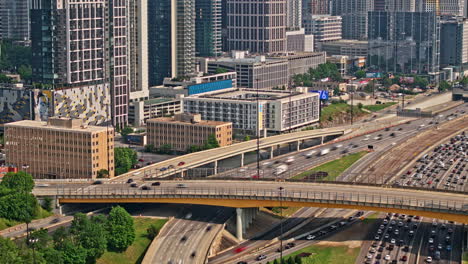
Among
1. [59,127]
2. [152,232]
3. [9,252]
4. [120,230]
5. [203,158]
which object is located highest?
[59,127]

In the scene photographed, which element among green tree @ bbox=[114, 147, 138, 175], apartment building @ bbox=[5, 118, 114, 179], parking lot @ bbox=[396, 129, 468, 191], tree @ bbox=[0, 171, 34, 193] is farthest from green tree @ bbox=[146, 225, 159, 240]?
parking lot @ bbox=[396, 129, 468, 191]

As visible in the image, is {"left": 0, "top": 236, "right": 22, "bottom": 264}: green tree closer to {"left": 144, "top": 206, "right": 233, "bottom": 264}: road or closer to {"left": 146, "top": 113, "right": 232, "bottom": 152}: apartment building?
{"left": 144, "top": 206, "right": 233, "bottom": 264}: road

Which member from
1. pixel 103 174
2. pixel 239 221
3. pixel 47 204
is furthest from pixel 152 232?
pixel 103 174

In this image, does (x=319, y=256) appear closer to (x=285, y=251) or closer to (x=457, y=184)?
(x=285, y=251)

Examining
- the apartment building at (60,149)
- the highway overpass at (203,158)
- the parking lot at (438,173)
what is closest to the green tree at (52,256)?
the highway overpass at (203,158)

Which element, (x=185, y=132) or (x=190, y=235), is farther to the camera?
(x=185, y=132)

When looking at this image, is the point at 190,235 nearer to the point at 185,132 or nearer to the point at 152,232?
the point at 152,232

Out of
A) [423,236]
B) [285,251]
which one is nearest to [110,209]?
[285,251]
